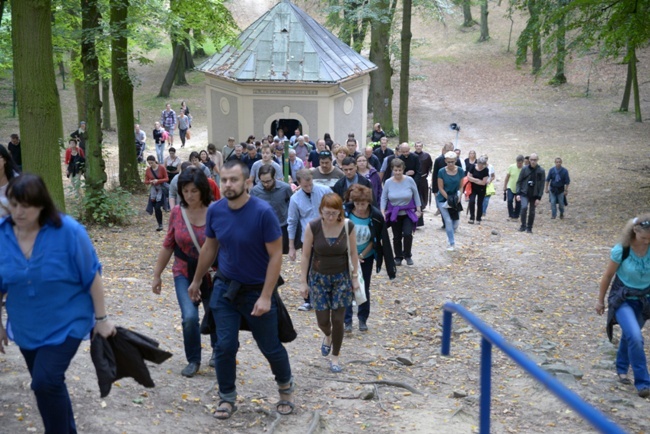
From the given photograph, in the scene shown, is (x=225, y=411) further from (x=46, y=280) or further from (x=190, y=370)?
(x=46, y=280)

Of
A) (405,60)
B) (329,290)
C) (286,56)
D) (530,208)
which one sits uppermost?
(286,56)

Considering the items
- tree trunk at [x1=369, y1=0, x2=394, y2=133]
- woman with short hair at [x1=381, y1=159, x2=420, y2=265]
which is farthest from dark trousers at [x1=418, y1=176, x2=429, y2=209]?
tree trunk at [x1=369, y1=0, x2=394, y2=133]

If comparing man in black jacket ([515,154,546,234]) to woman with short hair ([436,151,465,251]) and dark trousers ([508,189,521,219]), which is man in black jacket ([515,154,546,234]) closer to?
dark trousers ([508,189,521,219])

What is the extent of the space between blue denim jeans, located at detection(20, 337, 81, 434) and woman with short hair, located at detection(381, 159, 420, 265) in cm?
741

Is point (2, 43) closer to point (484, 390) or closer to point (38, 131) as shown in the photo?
point (38, 131)

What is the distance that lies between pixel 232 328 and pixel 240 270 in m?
0.47

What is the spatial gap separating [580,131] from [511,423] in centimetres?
3102

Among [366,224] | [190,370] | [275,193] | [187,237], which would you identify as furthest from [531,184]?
[187,237]

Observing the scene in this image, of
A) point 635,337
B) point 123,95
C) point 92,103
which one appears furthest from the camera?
point 123,95

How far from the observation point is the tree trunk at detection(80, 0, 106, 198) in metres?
15.7

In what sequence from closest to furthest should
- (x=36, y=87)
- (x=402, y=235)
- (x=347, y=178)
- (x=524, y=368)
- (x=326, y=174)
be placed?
(x=524, y=368) < (x=347, y=178) < (x=326, y=174) < (x=36, y=87) < (x=402, y=235)

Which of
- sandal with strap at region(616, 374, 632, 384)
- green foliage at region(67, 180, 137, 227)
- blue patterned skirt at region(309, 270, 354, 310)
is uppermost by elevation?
blue patterned skirt at region(309, 270, 354, 310)

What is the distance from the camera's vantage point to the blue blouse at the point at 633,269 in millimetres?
7023

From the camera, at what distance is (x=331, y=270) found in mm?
7141
